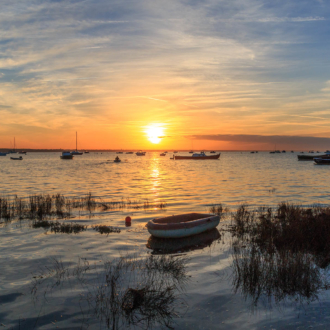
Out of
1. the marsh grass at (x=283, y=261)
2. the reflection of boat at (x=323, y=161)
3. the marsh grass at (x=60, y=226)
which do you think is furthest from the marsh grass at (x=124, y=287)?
the reflection of boat at (x=323, y=161)

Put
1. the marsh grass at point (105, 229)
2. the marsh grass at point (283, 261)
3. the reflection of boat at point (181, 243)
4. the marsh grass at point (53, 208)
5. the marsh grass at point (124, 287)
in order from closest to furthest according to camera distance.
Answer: the marsh grass at point (124, 287) → the marsh grass at point (283, 261) → the reflection of boat at point (181, 243) → the marsh grass at point (105, 229) → the marsh grass at point (53, 208)

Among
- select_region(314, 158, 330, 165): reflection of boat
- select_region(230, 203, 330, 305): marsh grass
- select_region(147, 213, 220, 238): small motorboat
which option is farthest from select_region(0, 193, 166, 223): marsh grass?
select_region(314, 158, 330, 165): reflection of boat

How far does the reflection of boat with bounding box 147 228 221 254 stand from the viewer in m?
12.0

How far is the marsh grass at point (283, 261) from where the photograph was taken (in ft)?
24.9

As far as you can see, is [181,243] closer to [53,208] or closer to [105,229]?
[105,229]

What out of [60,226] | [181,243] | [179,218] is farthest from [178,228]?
[60,226]

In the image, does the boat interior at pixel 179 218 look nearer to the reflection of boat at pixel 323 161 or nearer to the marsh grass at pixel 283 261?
the marsh grass at pixel 283 261

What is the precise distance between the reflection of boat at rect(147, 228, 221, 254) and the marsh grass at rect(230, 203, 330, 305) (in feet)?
3.96

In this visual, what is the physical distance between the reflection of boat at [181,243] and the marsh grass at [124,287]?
3.95ft

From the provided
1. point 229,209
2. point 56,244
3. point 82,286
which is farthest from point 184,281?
point 229,209

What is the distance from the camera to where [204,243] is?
12727 mm

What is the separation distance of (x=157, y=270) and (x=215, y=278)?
5.86ft

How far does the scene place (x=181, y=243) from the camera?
42.3ft

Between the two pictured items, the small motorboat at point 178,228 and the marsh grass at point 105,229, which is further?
the marsh grass at point 105,229
